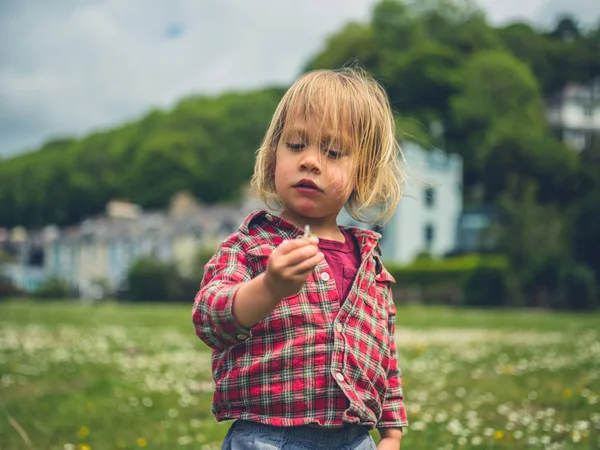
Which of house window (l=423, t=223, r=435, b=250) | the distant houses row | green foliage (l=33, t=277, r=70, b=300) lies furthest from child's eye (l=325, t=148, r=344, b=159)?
house window (l=423, t=223, r=435, b=250)

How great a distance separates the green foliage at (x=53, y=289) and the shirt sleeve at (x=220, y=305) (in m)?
50.8

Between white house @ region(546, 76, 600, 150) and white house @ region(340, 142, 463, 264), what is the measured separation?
22306 mm

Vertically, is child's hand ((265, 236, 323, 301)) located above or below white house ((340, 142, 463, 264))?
above

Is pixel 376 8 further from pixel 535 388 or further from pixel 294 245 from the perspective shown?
pixel 294 245

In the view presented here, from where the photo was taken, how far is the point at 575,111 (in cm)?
7700

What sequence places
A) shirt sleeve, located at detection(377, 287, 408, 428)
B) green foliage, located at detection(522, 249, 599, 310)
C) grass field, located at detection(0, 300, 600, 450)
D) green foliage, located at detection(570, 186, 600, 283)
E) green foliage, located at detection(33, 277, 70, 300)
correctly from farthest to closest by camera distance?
green foliage, located at detection(33, 277, 70, 300) → green foliage, located at detection(570, 186, 600, 283) → green foliage, located at detection(522, 249, 599, 310) → grass field, located at detection(0, 300, 600, 450) → shirt sleeve, located at detection(377, 287, 408, 428)

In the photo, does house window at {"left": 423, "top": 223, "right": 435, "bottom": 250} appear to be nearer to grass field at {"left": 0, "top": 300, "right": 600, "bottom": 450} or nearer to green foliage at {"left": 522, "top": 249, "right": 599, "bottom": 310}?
green foliage at {"left": 522, "top": 249, "right": 599, "bottom": 310}

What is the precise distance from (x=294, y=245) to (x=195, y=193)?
7714cm

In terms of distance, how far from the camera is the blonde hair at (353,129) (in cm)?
256

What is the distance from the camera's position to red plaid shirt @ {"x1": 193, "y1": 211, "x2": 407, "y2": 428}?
236cm

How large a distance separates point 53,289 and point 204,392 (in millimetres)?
46199

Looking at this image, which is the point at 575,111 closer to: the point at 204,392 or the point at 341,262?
the point at 204,392

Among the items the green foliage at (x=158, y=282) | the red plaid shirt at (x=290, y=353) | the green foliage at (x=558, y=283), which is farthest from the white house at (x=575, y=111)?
the red plaid shirt at (x=290, y=353)

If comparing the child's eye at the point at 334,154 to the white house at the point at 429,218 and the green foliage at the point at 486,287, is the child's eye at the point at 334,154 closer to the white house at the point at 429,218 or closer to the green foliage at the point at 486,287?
the green foliage at the point at 486,287
